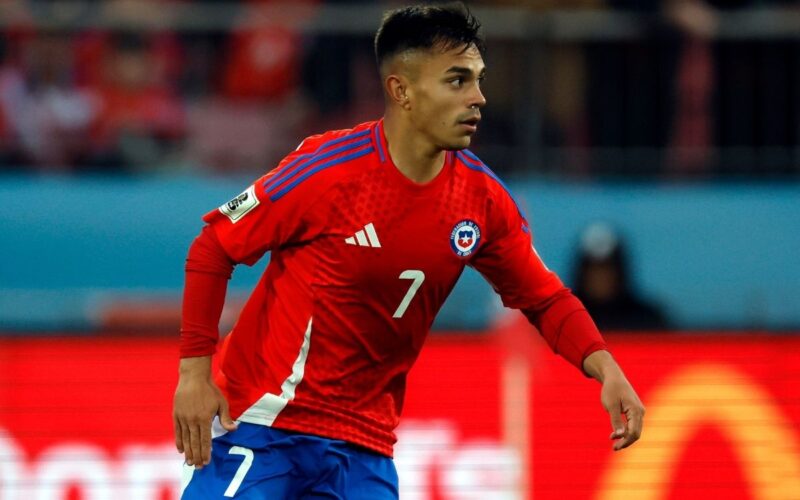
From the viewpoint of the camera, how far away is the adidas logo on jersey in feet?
16.6

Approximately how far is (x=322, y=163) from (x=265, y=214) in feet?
0.82

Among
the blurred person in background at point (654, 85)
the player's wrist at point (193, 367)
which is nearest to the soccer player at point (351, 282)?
the player's wrist at point (193, 367)

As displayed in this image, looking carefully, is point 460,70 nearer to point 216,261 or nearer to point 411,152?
point 411,152

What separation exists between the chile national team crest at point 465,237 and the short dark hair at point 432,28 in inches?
A: 22.5

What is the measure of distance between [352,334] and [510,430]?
303cm

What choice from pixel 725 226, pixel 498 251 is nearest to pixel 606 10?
pixel 725 226

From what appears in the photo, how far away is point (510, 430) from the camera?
8008mm

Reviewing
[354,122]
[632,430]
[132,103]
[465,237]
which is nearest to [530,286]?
[465,237]

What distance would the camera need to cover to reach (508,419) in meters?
8.02

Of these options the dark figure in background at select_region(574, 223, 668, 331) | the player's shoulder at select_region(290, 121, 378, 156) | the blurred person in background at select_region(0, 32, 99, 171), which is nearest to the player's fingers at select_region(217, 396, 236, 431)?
the player's shoulder at select_region(290, 121, 378, 156)

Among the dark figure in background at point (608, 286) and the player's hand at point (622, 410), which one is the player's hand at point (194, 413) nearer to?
the player's hand at point (622, 410)

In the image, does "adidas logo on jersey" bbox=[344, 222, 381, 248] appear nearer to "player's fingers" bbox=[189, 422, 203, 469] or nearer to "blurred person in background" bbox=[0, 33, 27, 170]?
"player's fingers" bbox=[189, 422, 203, 469]

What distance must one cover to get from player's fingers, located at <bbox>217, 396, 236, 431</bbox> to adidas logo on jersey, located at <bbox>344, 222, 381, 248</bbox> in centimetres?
65

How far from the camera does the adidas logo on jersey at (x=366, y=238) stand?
506 centimetres
